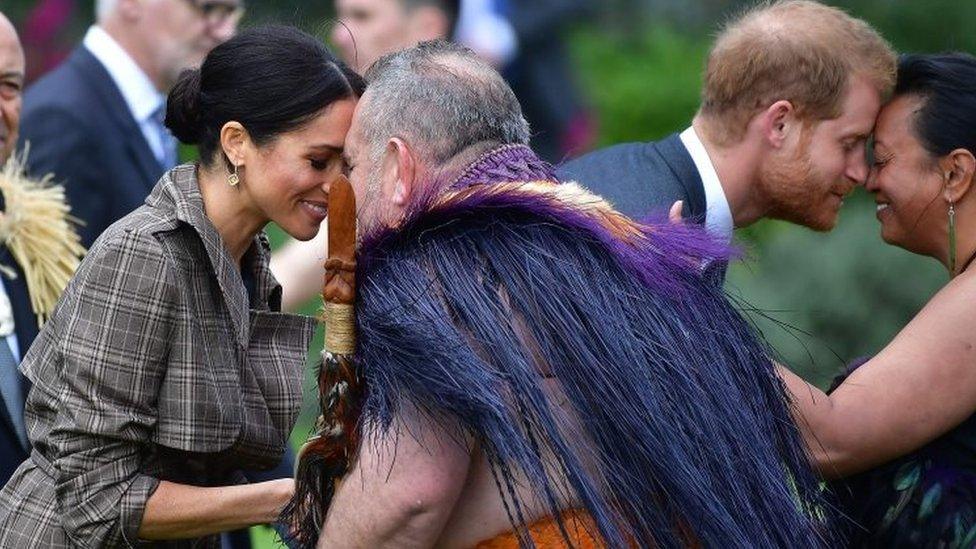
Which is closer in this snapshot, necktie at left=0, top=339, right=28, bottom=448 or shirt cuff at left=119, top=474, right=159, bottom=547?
shirt cuff at left=119, top=474, right=159, bottom=547

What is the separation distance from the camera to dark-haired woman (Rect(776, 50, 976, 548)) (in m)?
3.33

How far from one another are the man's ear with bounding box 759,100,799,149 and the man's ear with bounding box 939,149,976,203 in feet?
1.51

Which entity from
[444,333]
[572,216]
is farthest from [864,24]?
[444,333]

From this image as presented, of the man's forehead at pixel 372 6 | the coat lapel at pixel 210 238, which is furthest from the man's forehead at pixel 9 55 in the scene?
the man's forehead at pixel 372 6

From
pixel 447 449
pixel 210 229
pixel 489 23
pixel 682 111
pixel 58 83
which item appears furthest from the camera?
pixel 682 111

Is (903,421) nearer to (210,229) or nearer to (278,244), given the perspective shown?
(210,229)

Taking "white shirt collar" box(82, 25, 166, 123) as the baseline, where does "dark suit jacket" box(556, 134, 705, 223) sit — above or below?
above

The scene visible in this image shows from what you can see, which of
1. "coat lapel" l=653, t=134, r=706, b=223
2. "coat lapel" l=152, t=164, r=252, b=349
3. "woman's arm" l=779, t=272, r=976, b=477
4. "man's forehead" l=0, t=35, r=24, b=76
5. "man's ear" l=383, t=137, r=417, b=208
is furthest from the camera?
→ "man's forehead" l=0, t=35, r=24, b=76

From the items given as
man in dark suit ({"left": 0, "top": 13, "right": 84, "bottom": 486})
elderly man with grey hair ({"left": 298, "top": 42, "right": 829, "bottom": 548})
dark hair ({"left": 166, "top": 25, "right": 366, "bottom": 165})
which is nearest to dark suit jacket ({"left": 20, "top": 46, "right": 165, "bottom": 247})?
man in dark suit ({"left": 0, "top": 13, "right": 84, "bottom": 486})

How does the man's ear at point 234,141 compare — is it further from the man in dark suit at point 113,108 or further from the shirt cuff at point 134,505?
the man in dark suit at point 113,108

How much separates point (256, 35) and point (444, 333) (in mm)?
999

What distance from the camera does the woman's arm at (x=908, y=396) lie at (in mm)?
3330

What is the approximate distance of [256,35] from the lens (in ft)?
10.9

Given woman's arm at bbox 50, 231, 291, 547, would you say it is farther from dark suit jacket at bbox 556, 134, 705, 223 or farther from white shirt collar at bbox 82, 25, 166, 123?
white shirt collar at bbox 82, 25, 166, 123
